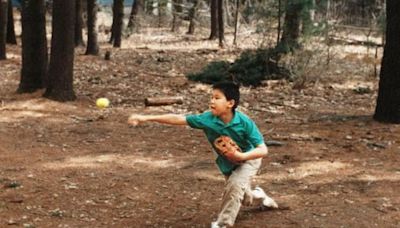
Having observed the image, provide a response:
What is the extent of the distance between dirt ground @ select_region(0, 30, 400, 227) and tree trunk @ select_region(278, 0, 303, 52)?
1084mm

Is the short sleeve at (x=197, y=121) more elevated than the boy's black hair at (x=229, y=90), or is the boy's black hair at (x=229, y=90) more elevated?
the boy's black hair at (x=229, y=90)

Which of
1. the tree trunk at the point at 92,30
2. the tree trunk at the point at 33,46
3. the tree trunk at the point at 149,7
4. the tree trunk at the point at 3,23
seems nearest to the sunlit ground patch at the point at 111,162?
the tree trunk at the point at 33,46

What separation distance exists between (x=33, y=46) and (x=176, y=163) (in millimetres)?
5978

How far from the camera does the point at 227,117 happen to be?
4.62 m

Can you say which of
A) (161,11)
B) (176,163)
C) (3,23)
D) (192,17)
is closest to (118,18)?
(3,23)

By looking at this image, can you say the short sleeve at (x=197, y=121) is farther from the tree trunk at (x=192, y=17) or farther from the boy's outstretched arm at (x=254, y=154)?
the tree trunk at (x=192, y=17)

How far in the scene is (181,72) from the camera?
53.8 feet

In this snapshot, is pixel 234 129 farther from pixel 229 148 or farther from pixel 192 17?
pixel 192 17

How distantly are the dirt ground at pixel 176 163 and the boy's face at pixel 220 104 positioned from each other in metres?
1.13

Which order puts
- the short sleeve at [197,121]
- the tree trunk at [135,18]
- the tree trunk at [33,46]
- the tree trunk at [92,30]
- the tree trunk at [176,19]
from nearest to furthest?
the short sleeve at [197,121] < the tree trunk at [33,46] < the tree trunk at [92,30] < the tree trunk at [135,18] < the tree trunk at [176,19]

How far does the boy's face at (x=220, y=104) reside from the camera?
4.55 m

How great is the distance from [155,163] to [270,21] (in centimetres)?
861

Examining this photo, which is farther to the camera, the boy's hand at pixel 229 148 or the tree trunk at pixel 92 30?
the tree trunk at pixel 92 30

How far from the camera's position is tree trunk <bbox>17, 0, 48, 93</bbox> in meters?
12.0
